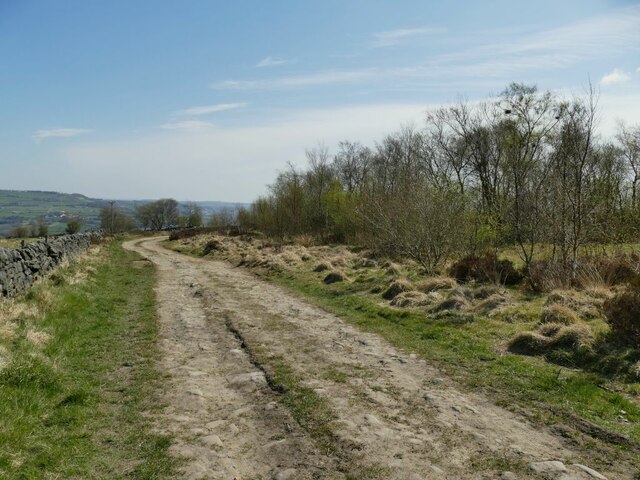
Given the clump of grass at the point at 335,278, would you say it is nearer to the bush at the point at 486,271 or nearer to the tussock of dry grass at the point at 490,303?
the bush at the point at 486,271

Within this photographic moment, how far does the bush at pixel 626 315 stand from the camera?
7.88 meters

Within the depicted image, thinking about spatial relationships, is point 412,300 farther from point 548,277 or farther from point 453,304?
point 548,277

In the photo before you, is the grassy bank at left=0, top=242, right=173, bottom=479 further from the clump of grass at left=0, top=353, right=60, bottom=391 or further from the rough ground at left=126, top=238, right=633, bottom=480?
the rough ground at left=126, top=238, right=633, bottom=480

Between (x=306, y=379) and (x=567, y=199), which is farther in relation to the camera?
(x=567, y=199)

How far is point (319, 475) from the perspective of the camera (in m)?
4.23

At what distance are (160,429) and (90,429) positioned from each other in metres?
0.77

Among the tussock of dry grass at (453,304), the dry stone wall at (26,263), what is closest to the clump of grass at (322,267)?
the tussock of dry grass at (453,304)

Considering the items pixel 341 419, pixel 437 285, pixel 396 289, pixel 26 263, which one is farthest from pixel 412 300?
pixel 26 263

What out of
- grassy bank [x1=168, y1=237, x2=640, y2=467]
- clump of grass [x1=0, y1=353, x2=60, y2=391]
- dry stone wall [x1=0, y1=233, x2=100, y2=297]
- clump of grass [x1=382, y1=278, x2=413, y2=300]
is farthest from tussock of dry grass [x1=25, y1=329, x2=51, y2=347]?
clump of grass [x1=382, y1=278, x2=413, y2=300]

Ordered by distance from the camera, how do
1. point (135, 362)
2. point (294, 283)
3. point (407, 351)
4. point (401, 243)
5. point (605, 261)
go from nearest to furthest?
point (135, 362), point (407, 351), point (605, 261), point (294, 283), point (401, 243)

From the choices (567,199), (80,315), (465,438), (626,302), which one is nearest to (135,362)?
(80,315)

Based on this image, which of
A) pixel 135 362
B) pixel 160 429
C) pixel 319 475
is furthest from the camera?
pixel 135 362

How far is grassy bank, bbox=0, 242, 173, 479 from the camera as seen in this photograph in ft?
14.8

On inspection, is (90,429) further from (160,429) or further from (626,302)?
(626,302)
